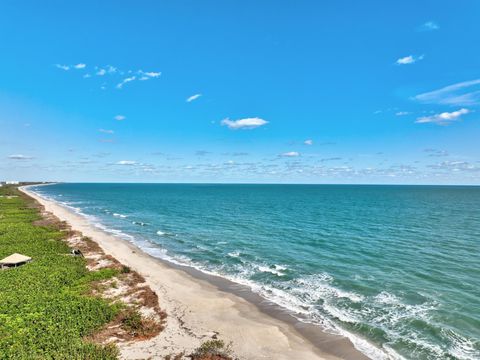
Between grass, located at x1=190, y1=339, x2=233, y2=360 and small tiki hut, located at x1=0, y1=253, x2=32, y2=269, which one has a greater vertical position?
small tiki hut, located at x1=0, y1=253, x2=32, y2=269

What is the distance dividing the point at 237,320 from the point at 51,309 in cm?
1309

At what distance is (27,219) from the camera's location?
2621 inches

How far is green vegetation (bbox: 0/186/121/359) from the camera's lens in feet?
54.3

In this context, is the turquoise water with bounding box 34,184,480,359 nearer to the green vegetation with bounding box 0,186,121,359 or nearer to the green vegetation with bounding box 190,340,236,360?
the green vegetation with bounding box 190,340,236,360

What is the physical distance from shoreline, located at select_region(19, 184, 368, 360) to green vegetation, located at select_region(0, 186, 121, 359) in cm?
359

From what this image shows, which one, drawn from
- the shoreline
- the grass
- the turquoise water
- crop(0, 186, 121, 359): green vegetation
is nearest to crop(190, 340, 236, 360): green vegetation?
the grass

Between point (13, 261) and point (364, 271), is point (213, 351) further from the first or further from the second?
point (13, 261)

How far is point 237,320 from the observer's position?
22.0 m

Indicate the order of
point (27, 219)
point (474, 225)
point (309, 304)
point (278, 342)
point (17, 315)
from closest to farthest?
point (278, 342) → point (17, 315) → point (309, 304) → point (474, 225) → point (27, 219)

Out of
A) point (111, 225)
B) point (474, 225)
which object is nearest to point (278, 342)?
point (111, 225)

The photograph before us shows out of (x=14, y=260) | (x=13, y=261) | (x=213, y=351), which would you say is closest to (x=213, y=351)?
(x=213, y=351)

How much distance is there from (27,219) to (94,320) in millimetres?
59193

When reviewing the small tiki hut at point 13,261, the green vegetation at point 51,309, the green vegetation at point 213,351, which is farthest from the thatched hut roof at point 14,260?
the green vegetation at point 213,351

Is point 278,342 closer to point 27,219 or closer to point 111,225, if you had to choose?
point 111,225
